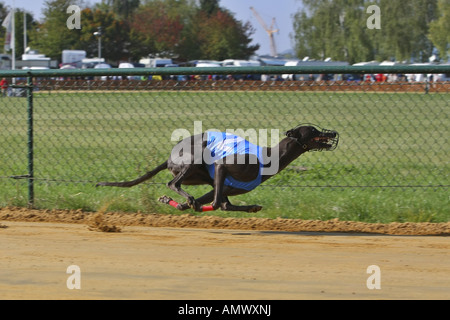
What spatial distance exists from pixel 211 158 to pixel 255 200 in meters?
1.67

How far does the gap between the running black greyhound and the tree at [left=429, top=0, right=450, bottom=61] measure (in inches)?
2122

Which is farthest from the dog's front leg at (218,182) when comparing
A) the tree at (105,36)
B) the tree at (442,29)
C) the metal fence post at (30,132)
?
the tree at (105,36)

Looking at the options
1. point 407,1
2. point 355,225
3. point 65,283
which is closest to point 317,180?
point 355,225

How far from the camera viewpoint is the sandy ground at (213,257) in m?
4.45

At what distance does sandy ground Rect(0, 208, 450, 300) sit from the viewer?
14.6 ft

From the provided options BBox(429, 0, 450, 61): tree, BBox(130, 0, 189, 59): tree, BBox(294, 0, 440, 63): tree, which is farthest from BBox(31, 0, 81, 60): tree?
BBox(429, 0, 450, 61): tree

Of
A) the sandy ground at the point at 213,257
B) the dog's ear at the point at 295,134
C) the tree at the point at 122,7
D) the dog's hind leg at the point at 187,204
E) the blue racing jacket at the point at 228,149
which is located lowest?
the sandy ground at the point at 213,257

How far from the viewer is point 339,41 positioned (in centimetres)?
6328

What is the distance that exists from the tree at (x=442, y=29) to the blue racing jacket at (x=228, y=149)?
178 ft

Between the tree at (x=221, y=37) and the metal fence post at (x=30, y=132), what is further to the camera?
the tree at (x=221, y=37)

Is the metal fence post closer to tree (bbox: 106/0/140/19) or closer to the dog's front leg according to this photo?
the dog's front leg

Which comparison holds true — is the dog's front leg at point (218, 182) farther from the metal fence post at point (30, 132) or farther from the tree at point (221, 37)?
the tree at point (221, 37)

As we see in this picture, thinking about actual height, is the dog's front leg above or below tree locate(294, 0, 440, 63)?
below
